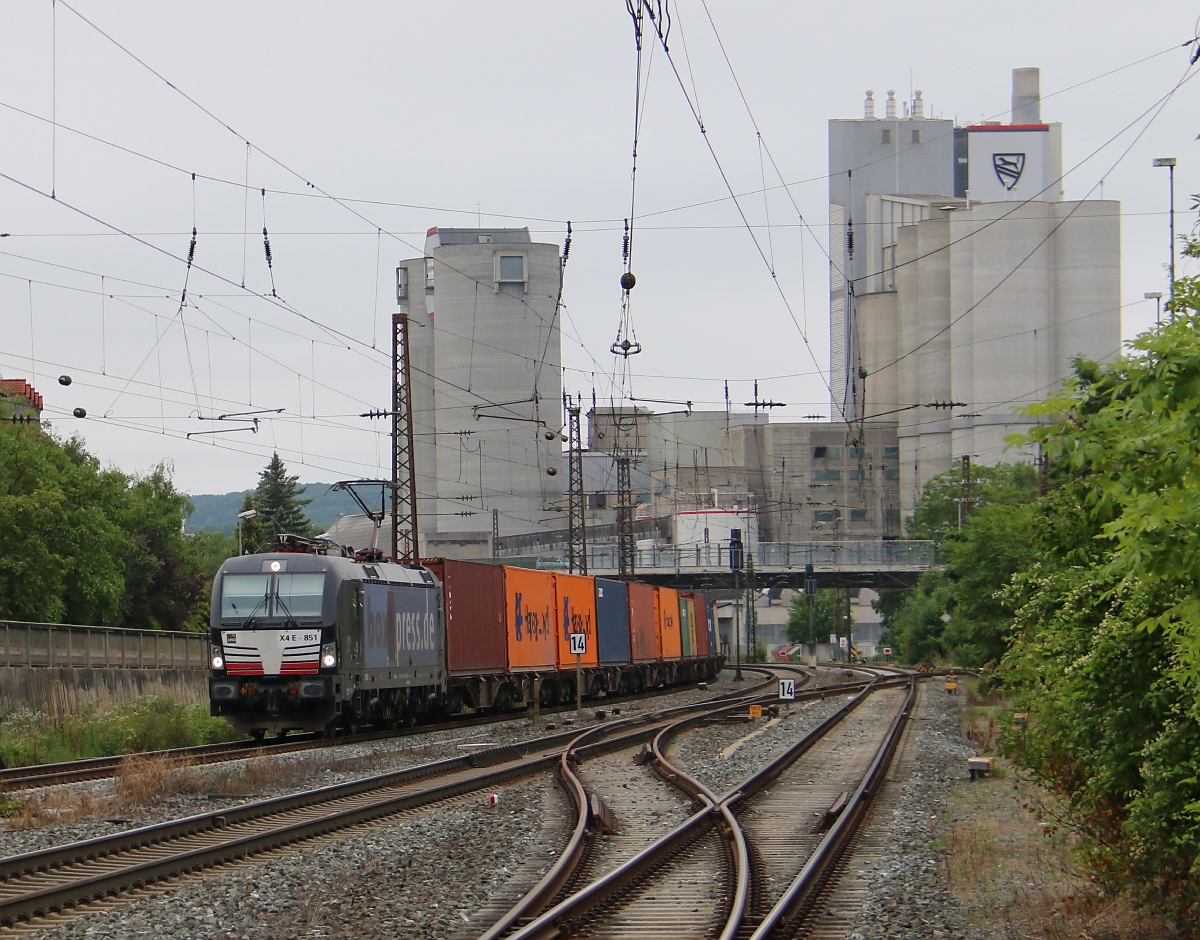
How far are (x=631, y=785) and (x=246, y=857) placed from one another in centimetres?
762

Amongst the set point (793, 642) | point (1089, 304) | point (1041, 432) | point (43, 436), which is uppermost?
point (1089, 304)

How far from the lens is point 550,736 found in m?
27.0

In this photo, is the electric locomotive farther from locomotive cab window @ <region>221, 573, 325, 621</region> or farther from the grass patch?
the grass patch

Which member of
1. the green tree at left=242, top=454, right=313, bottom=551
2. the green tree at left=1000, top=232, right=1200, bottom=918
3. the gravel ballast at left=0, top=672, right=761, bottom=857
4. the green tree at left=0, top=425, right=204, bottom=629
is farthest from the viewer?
the green tree at left=242, top=454, right=313, bottom=551

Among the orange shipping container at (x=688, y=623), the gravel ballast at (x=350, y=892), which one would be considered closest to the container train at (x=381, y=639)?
the gravel ballast at (x=350, y=892)

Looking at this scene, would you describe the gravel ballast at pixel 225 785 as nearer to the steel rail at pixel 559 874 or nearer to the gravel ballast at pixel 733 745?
the gravel ballast at pixel 733 745

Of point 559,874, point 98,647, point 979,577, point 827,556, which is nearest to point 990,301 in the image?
point 827,556

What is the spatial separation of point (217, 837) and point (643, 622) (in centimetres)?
3555

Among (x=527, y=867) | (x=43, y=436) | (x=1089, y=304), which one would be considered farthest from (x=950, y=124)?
(x=527, y=867)

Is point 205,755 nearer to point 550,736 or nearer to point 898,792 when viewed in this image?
point 550,736

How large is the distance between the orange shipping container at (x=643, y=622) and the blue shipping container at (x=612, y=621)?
94 centimetres

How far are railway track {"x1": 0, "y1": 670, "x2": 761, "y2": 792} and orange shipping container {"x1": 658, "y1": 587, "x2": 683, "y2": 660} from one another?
19.6 m

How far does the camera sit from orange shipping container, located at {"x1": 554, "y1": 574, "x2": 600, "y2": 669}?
129 feet

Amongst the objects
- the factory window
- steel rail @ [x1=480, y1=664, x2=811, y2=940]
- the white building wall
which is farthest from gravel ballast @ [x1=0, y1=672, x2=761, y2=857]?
the factory window
